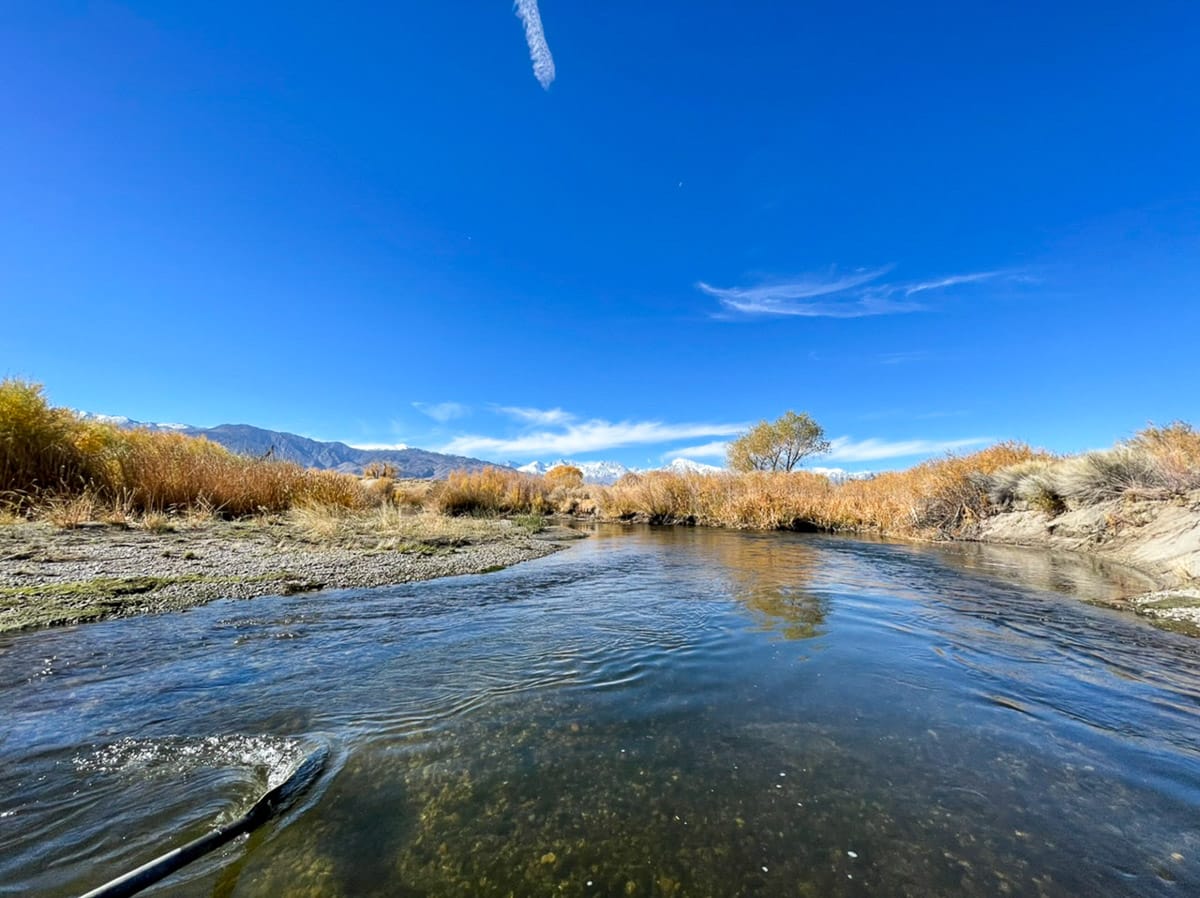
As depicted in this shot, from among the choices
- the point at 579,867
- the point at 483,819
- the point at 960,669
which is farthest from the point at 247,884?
the point at 960,669

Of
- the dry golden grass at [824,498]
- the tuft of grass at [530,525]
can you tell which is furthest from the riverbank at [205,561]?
the dry golden grass at [824,498]

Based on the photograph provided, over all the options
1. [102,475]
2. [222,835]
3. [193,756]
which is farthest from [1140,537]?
[102,475]

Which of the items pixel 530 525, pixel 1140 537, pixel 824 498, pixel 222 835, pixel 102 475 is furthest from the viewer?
pixel 824 498

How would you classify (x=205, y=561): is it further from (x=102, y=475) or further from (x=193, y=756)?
(x=102, y=475)

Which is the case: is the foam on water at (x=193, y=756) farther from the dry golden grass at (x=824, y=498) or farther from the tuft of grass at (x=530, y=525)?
the dry golden grass at (x=824, y=498)

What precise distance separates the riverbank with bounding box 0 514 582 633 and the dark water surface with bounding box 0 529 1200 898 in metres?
0.61

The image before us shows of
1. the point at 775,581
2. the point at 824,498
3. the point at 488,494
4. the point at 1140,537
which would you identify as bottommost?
the point at 775,581

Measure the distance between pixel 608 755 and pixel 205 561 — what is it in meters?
6.06

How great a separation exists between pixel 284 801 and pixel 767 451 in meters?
49.6

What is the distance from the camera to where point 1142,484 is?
8.97 metres

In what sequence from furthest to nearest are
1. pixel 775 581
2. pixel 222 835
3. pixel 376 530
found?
pixel 376 530, pixel 775 581, pixel 222 835

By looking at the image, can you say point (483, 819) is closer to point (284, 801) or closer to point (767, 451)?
point (284, 801)

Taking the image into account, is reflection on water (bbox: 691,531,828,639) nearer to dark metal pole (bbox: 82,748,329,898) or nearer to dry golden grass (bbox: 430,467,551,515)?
dark metal pole (bbox: 82,748,329,898)

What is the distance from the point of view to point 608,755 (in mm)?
2090
